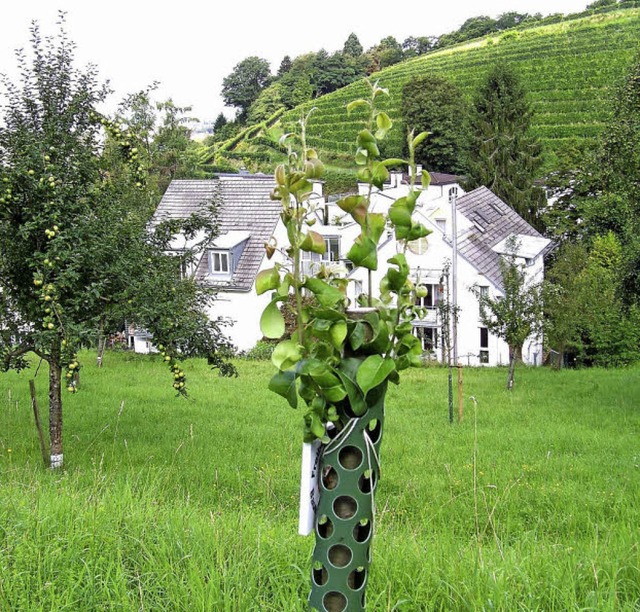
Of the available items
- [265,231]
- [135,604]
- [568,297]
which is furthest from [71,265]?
[265,231]

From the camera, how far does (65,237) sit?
25.0 ft

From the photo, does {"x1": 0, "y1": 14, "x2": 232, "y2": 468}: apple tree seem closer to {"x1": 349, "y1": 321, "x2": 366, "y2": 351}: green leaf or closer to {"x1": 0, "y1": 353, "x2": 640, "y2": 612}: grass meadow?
{"x1": 0, "y1": 353, "x2": 640, "y2": 612}: grass meadow

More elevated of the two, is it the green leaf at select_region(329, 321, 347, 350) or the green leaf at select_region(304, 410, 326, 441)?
the green leaf at select_region(329, 321, 347, 350)

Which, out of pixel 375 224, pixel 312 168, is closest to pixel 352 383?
pixel 375 224

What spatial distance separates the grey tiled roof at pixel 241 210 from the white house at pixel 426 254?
0.14 ft

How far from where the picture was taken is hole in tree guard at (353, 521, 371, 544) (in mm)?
1859

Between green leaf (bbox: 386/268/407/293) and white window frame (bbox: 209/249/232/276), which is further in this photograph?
white window frame (bbox: 209/249/232/276)

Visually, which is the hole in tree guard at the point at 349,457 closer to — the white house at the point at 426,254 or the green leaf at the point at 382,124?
the green leaf at the point at 382,124

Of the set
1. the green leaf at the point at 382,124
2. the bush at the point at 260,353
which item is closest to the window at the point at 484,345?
the bush at the point at 260,353

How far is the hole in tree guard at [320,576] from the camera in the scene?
190 centimetres

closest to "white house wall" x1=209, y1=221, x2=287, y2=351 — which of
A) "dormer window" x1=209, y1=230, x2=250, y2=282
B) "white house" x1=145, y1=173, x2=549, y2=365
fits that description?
"white house" x1=145, y1=173, x2=549, y2=365

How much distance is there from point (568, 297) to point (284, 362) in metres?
20.9

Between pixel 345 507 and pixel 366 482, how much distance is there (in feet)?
0.26

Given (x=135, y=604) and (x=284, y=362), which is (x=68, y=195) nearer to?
(x=135, y=604)
